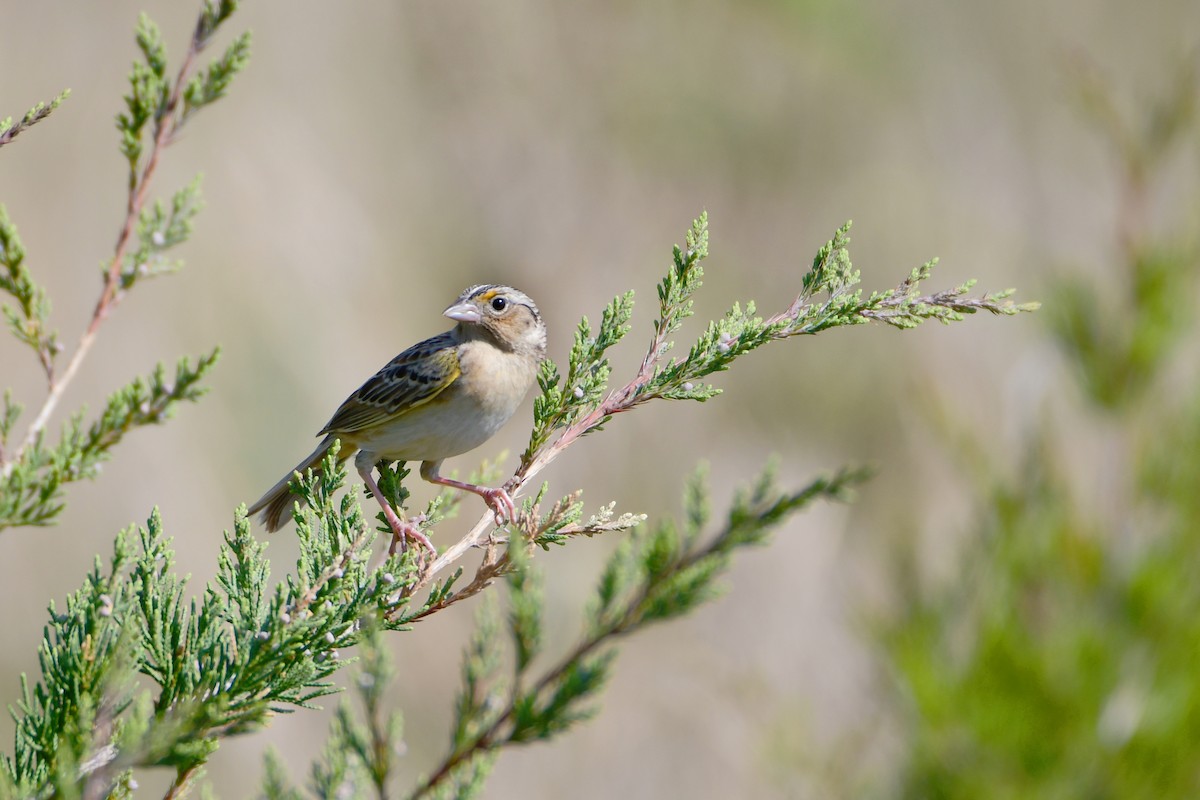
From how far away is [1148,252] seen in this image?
161 inches

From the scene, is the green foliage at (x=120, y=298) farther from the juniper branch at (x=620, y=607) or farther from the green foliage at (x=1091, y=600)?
the green foliage at (x=1091, y=600)

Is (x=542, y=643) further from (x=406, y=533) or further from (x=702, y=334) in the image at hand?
(x=406, y=533)

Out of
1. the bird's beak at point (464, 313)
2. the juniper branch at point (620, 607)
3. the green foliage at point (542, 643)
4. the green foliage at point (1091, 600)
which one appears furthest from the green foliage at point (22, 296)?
the green foliage at point (1091, 600)

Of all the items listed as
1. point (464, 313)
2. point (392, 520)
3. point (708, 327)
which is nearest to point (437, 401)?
point (464, 313)

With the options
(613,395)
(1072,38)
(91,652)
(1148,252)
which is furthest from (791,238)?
(91,652)

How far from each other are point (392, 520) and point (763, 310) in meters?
8.70

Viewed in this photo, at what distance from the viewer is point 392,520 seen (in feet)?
10.3

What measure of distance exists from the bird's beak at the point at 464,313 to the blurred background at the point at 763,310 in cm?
170

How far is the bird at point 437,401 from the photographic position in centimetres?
370

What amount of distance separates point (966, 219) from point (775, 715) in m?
9.63

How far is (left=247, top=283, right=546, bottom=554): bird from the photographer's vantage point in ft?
12.1

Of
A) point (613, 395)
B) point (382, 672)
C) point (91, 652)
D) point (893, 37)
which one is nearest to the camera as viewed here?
point (382, 672)

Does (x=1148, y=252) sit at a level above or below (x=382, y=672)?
above

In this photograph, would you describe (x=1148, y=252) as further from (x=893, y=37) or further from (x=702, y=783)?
(x=893, y=37)
